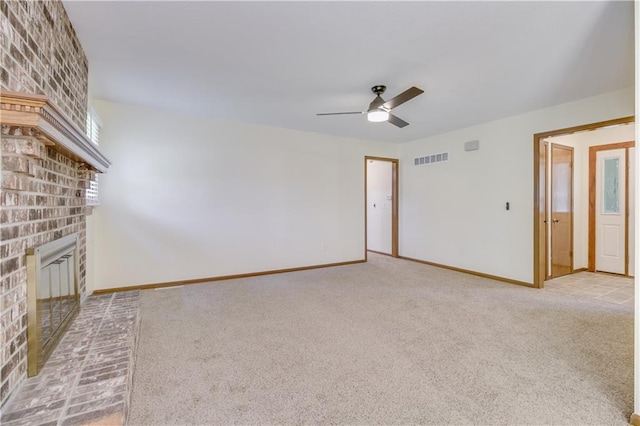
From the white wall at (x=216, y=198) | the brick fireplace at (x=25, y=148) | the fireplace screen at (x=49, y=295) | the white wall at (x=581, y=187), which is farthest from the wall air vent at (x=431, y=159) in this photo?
the fireplace screen at (x=49, y=295)

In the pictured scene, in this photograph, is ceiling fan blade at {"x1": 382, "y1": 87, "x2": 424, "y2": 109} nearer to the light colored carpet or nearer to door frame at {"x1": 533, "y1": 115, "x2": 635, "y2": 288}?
the light colored carpet

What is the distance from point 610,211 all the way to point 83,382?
678cm

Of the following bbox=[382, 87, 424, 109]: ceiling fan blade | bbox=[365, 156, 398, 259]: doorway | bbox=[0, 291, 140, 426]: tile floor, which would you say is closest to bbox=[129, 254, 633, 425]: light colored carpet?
bbox=[0, 291, 140, 426]: tile floor

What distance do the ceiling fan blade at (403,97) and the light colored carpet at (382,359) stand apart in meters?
2.12

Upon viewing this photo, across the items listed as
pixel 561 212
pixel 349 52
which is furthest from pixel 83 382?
pixel 561 212

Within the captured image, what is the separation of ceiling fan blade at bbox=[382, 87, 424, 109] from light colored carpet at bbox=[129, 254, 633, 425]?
2.12 m

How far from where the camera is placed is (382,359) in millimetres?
2139

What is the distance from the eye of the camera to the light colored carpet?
1621 mm

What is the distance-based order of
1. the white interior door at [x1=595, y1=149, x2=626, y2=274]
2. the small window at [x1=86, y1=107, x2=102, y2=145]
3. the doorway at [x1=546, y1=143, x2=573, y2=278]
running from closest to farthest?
the small window at [x1=86, y1=107, x2=102, y2=145], the doorway at [x1=546, y1=143, x2=573, y2=278], the white interior door at [x1=595, y1=149, x2=626, y2=274]

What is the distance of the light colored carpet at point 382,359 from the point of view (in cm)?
162

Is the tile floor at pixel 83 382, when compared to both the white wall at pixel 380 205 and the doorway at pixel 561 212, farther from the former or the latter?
the doorway at pixel 561 212

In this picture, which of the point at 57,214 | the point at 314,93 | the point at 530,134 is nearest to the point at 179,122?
the point at 314,93

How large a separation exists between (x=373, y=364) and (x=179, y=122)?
12.4 feet

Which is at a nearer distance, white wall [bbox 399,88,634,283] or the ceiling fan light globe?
the ceiling fan light globe
